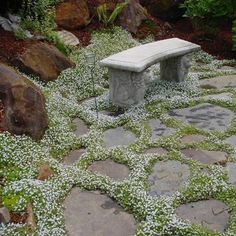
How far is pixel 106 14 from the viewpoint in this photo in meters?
16.9

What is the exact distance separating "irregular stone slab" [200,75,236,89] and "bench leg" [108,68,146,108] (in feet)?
8.22

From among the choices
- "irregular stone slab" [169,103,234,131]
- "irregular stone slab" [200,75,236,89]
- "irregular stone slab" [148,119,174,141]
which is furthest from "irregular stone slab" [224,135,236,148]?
"irregular stone slab" [200,75,236,89]

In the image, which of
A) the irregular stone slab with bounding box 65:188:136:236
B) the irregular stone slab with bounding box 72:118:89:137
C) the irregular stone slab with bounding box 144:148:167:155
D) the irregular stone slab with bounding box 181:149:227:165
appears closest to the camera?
the irregular stone slab with bounding box 65:188:136:236

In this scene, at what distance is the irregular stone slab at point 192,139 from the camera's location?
9.46 m

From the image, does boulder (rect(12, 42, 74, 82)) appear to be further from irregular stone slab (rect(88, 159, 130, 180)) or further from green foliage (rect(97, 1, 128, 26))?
irregular stone slab (rect(88, 159, 130, 180))

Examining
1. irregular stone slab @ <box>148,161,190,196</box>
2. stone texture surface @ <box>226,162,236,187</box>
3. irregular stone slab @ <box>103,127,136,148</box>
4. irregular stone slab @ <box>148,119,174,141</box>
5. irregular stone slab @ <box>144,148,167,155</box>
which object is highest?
stone texture surface @ <box>226,162,236,187</box>

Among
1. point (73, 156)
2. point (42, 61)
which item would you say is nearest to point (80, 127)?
point (73, 156)

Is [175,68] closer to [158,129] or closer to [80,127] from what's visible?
[158,129]

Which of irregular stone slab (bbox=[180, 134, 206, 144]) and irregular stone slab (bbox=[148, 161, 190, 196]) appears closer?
irregular stone slab (bbox=[148, 161, 190, 196])

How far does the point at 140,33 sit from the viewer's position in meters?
17.4

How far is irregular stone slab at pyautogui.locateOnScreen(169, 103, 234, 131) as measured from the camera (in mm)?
10156

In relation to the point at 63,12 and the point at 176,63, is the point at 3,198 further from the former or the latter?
the point at 63,12

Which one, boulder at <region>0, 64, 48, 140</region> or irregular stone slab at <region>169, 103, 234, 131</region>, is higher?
boulder at <region>0, 64, 48, 140</region>

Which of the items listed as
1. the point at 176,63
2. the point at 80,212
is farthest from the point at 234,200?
the point at 176,63
